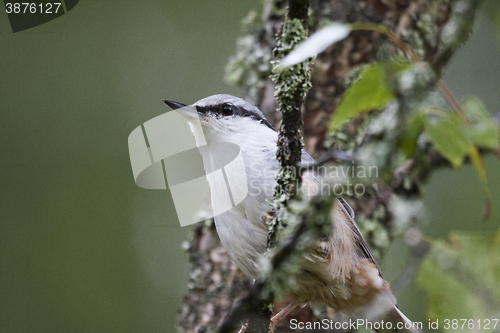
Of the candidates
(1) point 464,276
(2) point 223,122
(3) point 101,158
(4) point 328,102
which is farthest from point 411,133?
(3) point 101,158

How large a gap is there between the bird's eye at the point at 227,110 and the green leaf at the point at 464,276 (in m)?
1.25

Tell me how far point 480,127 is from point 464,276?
10.5 inches

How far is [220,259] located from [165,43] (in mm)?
4099

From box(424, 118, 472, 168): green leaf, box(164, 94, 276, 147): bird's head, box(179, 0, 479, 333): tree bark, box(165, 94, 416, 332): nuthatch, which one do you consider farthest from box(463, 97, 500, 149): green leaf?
box(179, 0, 479, 333): tree bark

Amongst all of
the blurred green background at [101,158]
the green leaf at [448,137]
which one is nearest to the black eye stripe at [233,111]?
the green leaf at [448,137]

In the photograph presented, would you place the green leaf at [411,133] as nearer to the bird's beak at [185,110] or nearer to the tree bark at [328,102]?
the bird's beak at [185,110]

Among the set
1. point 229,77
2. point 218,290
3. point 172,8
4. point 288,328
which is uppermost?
point 172,8

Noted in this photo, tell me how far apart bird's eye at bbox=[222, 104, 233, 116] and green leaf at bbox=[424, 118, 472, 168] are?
1.28 meters

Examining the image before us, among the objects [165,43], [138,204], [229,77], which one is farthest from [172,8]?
[229,77]

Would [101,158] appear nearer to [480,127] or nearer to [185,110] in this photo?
[185,110]

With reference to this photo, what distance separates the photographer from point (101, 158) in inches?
204

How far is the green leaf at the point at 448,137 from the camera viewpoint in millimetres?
601

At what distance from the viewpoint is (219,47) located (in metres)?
5.45

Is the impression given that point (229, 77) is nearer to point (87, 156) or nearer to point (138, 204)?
point (138, 204)
